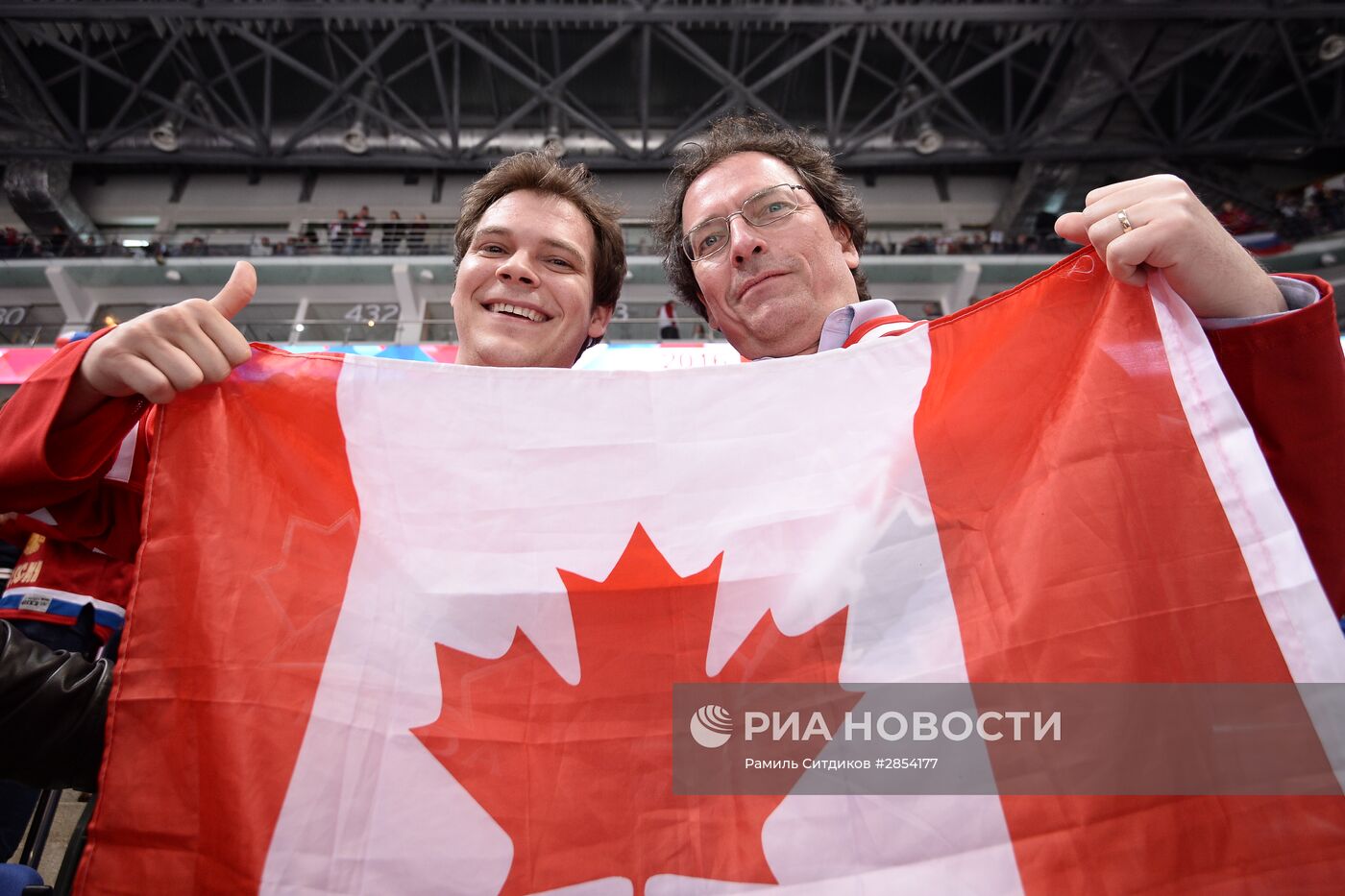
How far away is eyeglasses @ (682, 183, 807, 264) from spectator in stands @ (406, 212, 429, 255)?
39.4 feet

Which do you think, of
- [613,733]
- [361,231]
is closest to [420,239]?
[361,231]

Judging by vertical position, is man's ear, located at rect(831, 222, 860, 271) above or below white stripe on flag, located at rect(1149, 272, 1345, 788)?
above

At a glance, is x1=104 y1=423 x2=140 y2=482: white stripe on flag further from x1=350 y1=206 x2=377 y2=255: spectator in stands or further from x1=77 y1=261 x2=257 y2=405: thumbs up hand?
x1=350 y1=206 x2=377 y2=255: spectator in stands

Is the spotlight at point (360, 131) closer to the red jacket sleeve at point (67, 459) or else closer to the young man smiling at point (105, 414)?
the young man smiling at point (105, 414)

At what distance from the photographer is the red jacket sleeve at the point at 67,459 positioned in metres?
0.96

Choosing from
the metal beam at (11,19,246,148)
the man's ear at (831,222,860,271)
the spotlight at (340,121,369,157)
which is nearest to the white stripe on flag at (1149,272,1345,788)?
the man's ear at (831,222,860,271)

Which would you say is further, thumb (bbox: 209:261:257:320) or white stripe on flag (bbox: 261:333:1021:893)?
thumb (bbox: 209:261:257:320)

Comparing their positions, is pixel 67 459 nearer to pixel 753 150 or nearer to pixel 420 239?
pixel 753 150

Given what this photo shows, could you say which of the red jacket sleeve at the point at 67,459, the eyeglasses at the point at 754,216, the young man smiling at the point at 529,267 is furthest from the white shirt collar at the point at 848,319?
the red jacket sleeve at the point at 67,459

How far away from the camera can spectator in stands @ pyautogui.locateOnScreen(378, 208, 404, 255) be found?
40.8ft

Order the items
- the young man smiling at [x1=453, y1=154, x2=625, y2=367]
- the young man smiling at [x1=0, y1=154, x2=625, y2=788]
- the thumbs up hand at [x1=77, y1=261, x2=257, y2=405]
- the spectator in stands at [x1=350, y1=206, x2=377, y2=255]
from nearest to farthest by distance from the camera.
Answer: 1. the young man smiling at [x1=0, y1=154, x2=625, y2=788]
2. the thumbs up hand at [x1=77, y1=261, x2=257, y2=405]
3. the young man smiling at [x1=453, y1=154, x2=625, y2=367]
4. the spectator in stands at [x1=350, y1=206, x2=377, y2=255]

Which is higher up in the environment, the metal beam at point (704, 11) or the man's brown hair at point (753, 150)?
the metal beam at point (704, 11)

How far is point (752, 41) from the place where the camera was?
12141mm

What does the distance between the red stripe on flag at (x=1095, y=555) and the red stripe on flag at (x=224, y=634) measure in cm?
93
